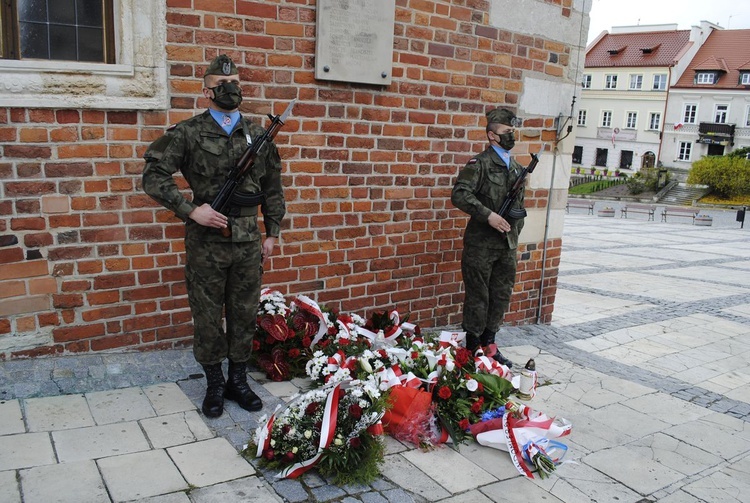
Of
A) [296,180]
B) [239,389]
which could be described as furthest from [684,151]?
[239,389]

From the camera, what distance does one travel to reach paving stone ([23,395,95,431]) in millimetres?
3383

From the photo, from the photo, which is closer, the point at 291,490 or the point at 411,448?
the point at 291,490

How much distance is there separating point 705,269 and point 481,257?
859 cm

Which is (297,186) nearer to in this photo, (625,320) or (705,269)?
(625,320)

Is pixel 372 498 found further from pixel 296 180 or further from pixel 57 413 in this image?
pixel 296 180

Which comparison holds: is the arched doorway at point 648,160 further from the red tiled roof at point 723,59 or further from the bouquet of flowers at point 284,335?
the bouquet of flowers at point 284,335

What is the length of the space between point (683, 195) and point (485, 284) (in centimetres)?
3830

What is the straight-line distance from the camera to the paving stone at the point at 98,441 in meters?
3.12

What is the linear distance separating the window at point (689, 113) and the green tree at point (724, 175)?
11.1 meters

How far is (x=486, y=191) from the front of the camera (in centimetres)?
486


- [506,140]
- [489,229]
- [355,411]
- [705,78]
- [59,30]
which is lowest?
[355,411]

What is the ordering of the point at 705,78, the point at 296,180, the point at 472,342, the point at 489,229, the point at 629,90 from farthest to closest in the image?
1. the point at 629,90
2. the point at 705,78
3. the point at 472,342
4. the point at 489,229
5. the point at 296,180

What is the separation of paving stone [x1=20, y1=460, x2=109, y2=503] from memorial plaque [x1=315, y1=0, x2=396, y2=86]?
308 centimetres

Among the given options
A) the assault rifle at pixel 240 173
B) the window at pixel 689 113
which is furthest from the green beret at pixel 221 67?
the window at pixel 689 113
